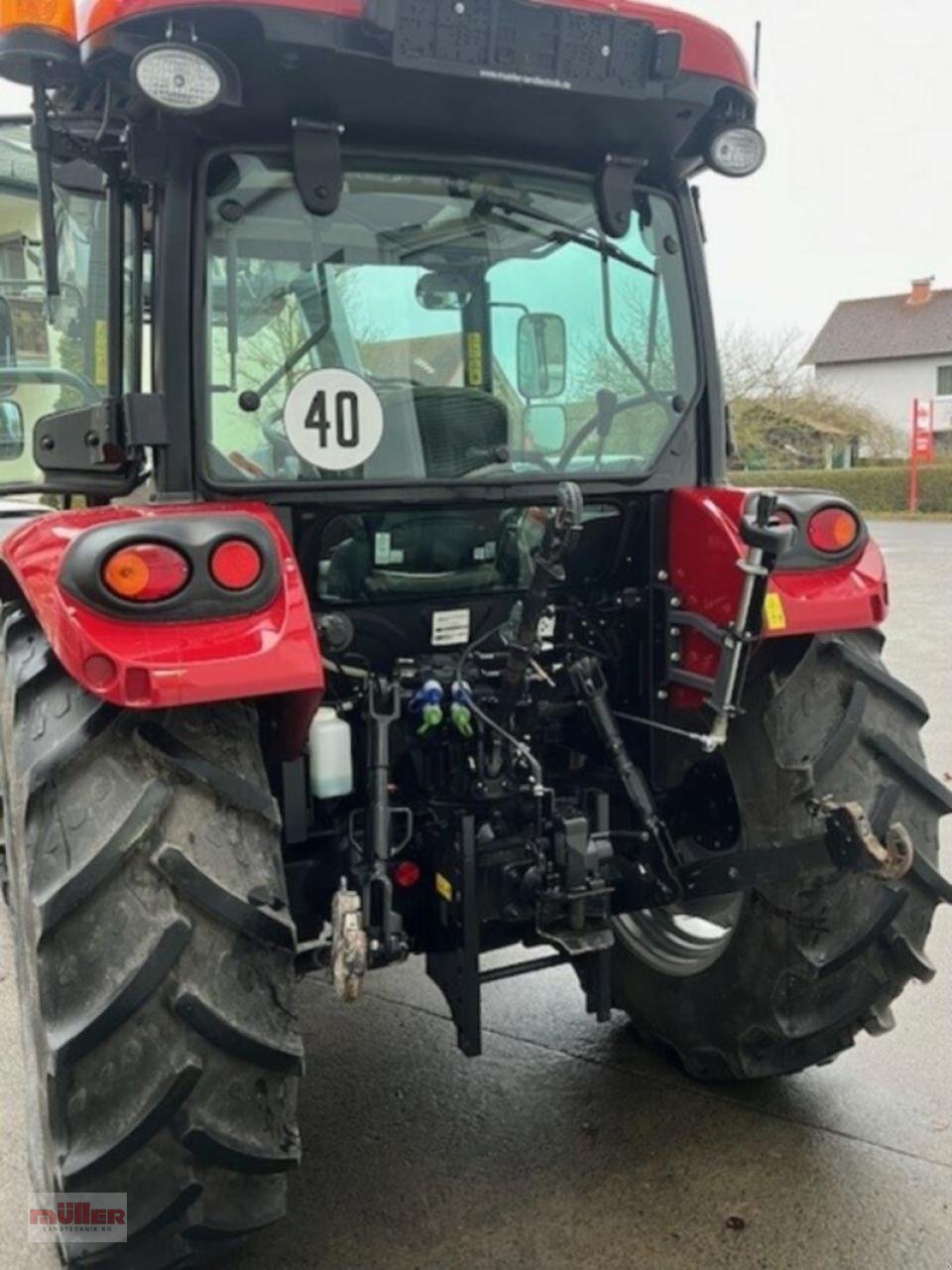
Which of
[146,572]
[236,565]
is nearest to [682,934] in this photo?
[236,565]

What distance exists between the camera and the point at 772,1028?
2738 mm

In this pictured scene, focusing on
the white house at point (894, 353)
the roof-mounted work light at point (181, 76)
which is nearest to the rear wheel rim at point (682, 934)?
the roof-mounted work light at point (181, 76)

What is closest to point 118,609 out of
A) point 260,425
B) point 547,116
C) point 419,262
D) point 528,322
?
point 260,425

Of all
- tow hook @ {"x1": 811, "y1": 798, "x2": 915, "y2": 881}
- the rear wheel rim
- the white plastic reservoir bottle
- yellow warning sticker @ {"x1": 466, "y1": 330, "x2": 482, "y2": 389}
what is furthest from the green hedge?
the white plastic reservoir bottle

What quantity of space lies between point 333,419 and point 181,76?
69cm

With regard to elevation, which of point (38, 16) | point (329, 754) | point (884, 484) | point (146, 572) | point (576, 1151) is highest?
point (38, 16)

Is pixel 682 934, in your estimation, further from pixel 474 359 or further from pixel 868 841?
pixel 474 359

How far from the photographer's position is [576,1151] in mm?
2717

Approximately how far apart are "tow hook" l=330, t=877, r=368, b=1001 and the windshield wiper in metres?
1.56

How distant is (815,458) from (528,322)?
3228cm

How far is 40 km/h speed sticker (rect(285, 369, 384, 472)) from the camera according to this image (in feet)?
7.76

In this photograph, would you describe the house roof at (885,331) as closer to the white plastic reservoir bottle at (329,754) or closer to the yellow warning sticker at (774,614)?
the yellow warning sticker at (774,614)

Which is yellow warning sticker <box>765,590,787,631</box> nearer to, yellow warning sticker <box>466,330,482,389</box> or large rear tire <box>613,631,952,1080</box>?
large rear tire <box>613,631,952,1080</box>

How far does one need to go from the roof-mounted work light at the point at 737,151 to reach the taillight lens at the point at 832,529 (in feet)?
2.67
